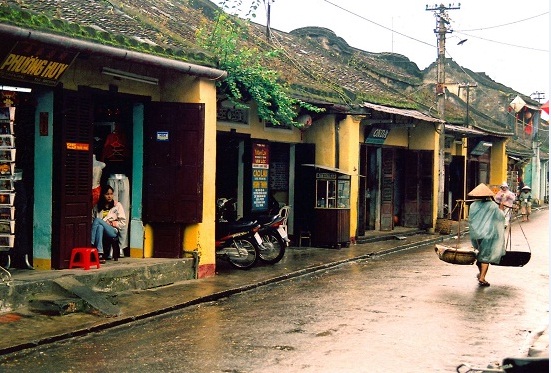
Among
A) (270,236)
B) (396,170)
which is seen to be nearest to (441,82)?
(396,170)

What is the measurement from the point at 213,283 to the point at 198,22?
27.5 feet

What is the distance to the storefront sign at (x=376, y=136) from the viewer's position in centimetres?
2351

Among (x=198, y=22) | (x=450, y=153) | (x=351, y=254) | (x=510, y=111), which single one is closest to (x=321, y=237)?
(x=351, y=254)

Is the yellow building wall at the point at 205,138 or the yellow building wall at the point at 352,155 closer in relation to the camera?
the yellow building wall at the point at 205,138

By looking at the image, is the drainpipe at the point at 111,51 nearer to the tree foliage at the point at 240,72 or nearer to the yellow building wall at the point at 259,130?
the tree foliage at the point at 240,72

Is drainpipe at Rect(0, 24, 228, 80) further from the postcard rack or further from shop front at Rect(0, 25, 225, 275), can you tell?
the postcard rack

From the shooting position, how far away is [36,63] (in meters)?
11.2

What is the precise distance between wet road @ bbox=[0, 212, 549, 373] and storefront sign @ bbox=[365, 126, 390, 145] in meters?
9.36

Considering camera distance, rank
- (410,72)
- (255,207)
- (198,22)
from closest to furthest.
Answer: (255,207), (198,22), (410,72)

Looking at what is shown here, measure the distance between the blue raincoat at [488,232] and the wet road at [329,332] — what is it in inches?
23.3

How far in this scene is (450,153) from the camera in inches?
1248

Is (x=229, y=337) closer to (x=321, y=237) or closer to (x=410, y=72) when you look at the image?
(x=321, y=237)

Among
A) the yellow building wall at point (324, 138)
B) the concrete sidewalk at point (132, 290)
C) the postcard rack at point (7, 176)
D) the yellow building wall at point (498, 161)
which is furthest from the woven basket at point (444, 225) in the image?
the postcard rack at point (7, 176)

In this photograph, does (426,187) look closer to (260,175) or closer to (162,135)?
(260,175)
